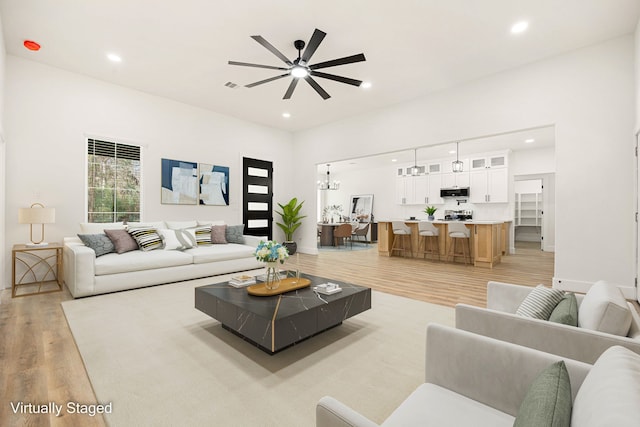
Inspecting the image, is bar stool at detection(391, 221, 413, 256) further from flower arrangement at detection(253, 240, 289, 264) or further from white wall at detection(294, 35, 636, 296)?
flower arrangement at detection(253, 240, 289, 264)

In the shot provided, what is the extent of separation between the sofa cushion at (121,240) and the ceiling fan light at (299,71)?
3.35m

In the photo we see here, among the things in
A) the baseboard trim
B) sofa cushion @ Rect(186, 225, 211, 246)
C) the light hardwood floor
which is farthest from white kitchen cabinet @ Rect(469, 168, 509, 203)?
sofa cushion @ Rect(186, 225, 211, 246)

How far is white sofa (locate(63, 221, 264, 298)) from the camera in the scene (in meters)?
3.56

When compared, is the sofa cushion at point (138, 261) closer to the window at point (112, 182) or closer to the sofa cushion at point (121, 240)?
the sofa cushion at point (121, 240)

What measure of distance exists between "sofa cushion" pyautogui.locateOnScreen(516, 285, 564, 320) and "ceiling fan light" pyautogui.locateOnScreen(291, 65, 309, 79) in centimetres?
326

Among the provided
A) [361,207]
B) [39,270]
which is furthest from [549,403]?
[361,207]

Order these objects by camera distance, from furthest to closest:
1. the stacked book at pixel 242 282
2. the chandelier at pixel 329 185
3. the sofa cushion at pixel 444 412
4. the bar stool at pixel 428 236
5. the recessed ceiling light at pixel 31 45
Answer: the chandelier at pixel 329 185
the bar stool at pixel 428 236
the recessed ceiling light at pixel 31 45
the stacked book at pixel 242 282
the sofa cushion at pixel 444 412

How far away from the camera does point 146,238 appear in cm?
452

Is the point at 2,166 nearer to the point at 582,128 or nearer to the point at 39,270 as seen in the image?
the point at 39,270

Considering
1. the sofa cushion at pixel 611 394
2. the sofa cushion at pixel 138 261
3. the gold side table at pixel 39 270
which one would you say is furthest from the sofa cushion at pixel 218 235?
the sofa cushion at pixel 611 394

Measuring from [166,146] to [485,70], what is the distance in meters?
5.64

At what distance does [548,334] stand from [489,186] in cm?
845

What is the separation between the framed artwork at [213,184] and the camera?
620 cm

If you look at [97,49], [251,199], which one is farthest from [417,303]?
Answer: [97,49]
